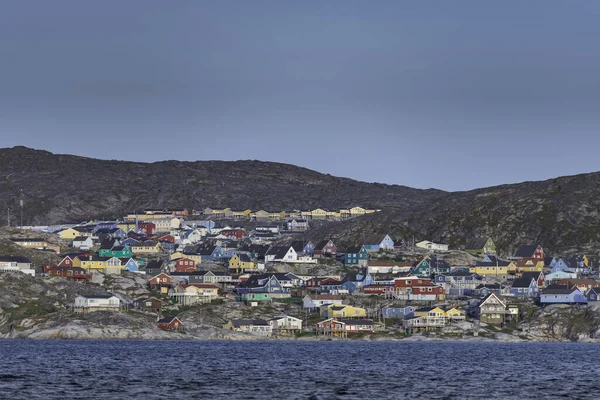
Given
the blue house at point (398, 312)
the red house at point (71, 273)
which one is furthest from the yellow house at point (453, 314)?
the red house at point (71, 273)

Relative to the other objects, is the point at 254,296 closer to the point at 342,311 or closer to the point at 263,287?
the point at 263,287

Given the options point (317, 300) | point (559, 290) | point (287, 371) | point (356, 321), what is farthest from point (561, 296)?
point (287, 371)

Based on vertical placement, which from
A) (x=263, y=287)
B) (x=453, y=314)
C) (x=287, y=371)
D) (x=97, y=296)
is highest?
(x=263, y=287)

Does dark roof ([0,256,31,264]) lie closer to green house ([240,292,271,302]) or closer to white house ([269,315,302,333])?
green house ([240,292,271,302])

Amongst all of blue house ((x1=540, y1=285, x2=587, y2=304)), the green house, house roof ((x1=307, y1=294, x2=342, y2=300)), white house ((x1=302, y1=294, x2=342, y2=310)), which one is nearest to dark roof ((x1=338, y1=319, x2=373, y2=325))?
white house ((x1=302, y1=294, x2=342, y2=310))

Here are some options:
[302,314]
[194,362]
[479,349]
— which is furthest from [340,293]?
[194,362]
